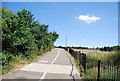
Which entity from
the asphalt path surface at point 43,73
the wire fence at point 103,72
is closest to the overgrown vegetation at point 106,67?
the wire fence at point 103,72

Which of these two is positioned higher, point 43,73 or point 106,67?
point 106,67

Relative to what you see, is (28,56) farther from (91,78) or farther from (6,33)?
(91,78)

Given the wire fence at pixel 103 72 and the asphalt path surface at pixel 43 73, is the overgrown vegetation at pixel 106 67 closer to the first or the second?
the wire fence at pixel 103 72

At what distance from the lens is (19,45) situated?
15.1 metres

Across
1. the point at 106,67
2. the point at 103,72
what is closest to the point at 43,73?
the point at 103,72

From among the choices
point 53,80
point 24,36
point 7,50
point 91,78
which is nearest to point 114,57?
point 91,78

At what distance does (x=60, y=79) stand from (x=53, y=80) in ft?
1.82

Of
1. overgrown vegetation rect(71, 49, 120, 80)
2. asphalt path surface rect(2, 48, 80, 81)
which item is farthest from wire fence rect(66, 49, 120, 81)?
asphalt path surface rect(2, 48, 80, 81)

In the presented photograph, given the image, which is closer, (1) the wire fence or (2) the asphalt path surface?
(1) the wire fence

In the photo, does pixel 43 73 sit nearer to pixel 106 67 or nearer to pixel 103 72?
pixel 103 72

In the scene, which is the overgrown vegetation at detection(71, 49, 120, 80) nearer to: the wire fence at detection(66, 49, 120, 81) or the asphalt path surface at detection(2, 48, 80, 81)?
the wire fence at detection(66, 49, 120, 81)

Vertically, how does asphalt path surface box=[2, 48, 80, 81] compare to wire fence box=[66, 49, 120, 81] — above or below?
below

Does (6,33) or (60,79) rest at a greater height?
(6,33)

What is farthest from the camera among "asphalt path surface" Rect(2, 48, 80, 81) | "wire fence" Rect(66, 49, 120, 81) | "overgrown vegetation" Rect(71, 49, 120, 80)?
"asphalt path surface" Rect(2, 48, 80, 81)
